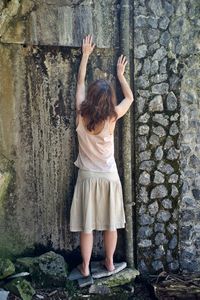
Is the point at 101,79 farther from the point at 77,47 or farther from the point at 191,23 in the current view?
the point at 191,23

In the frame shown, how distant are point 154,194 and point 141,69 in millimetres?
1423

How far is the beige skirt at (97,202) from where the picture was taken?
5098 millimetres

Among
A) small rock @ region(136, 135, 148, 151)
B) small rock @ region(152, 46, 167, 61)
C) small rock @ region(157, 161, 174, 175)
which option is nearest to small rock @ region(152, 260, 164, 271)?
small rock @ region(157, 161, 174, 175)

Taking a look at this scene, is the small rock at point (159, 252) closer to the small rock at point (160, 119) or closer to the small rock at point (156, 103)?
the small rock at point (160, 119)

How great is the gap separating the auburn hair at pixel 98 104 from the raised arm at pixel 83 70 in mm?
112

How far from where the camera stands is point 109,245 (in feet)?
17.2

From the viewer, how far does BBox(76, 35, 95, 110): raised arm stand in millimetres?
5098

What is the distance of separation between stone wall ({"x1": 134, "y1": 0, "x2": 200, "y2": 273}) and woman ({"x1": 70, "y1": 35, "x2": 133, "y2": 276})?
0.32 meters

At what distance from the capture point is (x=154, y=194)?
5453 mm

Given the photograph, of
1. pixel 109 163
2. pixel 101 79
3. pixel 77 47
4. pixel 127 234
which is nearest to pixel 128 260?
pixel 127 234

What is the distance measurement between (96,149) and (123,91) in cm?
71

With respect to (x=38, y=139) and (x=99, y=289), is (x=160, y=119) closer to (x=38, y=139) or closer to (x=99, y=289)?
(x=38, y=139)

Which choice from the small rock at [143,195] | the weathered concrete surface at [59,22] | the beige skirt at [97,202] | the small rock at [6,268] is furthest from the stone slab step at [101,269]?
the weathered concrete surface at [59,22]

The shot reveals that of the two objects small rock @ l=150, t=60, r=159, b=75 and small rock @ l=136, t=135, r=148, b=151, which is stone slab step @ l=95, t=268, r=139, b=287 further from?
small rock @ l=150, t=60, r=159, b=75
